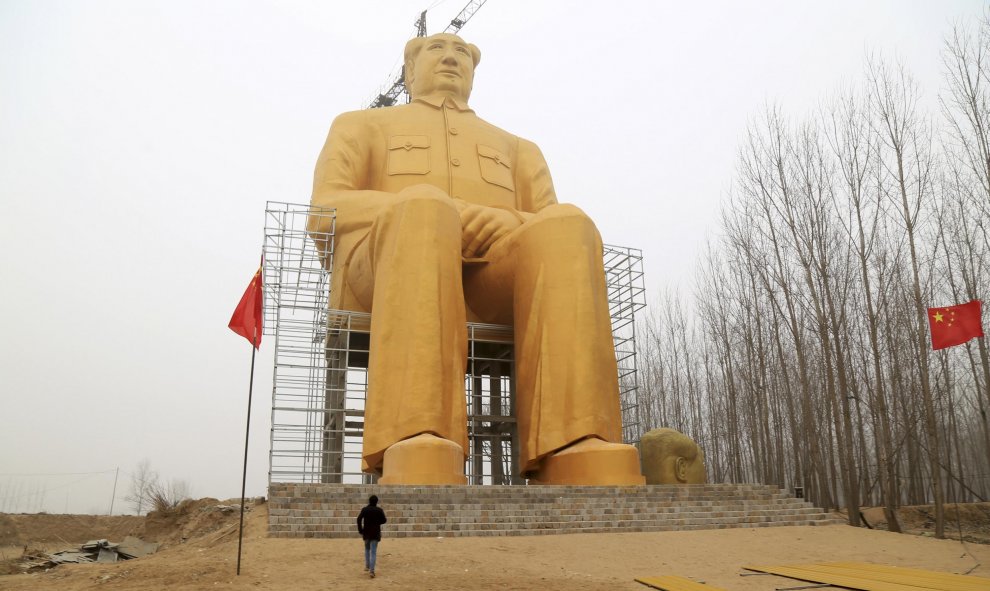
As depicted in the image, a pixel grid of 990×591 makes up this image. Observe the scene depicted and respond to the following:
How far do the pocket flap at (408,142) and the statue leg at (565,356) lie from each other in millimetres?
2317

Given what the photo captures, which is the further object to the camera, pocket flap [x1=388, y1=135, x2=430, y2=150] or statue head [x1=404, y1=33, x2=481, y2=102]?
statue head [x1=404, y1=33, x2=481, y2=102]

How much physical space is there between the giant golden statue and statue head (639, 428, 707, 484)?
1.34 m

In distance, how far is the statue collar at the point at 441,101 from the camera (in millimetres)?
11586

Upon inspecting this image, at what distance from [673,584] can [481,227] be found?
563 cm

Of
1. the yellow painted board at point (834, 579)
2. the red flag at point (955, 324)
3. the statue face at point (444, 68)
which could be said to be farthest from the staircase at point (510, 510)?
the statue face at point (444, 68)

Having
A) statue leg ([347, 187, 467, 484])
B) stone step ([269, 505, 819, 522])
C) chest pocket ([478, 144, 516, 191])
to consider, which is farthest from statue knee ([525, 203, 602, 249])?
stone step ([269, 505, 819, 522])

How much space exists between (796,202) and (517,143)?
15.4 feet

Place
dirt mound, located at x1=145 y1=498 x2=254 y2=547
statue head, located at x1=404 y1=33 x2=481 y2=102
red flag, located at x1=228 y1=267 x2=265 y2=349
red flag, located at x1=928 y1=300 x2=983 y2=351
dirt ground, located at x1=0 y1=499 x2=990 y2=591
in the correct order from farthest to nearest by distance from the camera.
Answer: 1. statue head, located at x1=404 y1=33 x2=481 y2=102
2. dirt mound, located at x1=145 y1=498 x2=254 y2=547
3. red flag, located at x1=928 y1=300 x2=983 y2=351
4. red flag, located at x1=228 y1=267 x2=265 y2=349
5. dirt ground, located at x1=0 y1=499 x2=990 y2=591

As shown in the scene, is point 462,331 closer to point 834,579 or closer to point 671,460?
point 671,460

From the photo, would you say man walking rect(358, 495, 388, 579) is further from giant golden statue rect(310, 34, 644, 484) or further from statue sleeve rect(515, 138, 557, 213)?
statue sleeve rect(515, 138, 557, 213)

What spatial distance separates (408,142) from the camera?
10953 mm

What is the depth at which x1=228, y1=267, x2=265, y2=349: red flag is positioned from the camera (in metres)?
6.55

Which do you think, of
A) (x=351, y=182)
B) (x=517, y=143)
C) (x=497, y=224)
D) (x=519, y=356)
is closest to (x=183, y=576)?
(x=519, y=356)

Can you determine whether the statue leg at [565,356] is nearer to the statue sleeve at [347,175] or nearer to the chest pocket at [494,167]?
the chest pocket at [494,167]
